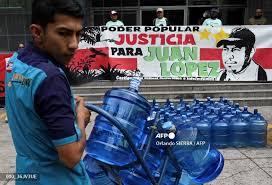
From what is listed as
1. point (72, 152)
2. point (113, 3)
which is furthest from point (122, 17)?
point (72, 152)

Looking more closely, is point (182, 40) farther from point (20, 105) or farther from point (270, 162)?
point (20, 105)

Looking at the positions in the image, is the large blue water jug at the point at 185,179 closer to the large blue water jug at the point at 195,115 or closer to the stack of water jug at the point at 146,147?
the stack of water jug at the point at 146,147

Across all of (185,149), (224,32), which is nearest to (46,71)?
(185,149)

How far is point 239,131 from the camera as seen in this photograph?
6070 mm

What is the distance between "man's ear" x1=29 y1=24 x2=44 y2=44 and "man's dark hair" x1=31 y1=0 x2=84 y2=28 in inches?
0.6

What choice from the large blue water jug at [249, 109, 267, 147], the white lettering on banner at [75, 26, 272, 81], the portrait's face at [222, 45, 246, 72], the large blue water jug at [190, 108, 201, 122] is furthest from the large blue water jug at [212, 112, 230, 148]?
the portrait's face at [222, 45, 246, 72]

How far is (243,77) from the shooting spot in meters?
10.2

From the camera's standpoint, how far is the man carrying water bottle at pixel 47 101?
5.16ft

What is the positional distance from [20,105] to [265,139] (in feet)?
17.0

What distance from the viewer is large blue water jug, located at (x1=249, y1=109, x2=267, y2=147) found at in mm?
6117

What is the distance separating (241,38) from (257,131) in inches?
175

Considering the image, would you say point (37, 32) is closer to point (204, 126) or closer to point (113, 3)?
point (204, 126)

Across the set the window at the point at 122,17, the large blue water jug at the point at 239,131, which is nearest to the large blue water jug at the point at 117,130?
the large blue water jug at the point at 239,131

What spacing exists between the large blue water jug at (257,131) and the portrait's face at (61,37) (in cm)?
485
